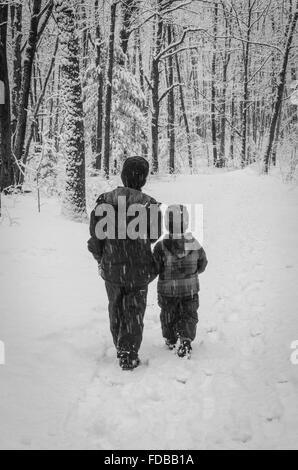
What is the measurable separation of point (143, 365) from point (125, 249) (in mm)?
1294

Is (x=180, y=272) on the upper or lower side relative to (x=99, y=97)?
lower

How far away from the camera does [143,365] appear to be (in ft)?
13.6

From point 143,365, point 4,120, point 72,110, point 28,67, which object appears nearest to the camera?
point 143,365

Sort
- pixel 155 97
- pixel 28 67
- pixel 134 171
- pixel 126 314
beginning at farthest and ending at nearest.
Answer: pixel 155 97
pixel 28 67
pixel 126 314
pixel 134 171

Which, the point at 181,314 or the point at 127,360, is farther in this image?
the point at 181,314

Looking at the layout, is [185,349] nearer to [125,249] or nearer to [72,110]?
[125,249]

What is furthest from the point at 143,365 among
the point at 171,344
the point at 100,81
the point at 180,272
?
the point at 100,81

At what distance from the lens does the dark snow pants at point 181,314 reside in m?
4.29

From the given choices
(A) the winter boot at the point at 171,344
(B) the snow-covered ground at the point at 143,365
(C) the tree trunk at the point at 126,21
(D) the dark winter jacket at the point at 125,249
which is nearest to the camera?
(B) the snow-covered ground at the point at 143,365

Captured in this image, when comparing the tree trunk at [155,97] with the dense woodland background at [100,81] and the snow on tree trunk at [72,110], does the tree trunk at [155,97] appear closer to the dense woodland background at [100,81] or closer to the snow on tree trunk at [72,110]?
the dense woodland background at [100,81]

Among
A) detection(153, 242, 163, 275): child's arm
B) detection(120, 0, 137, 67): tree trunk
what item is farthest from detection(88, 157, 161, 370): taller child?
detection(120, 0, 137, 67): tree trunk

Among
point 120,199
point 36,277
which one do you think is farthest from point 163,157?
point 120,199

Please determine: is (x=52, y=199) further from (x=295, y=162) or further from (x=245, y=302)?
(x=295, y=162)

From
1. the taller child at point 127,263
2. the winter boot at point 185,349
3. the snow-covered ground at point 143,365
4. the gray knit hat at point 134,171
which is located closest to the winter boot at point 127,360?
the taller child at point 127,263
